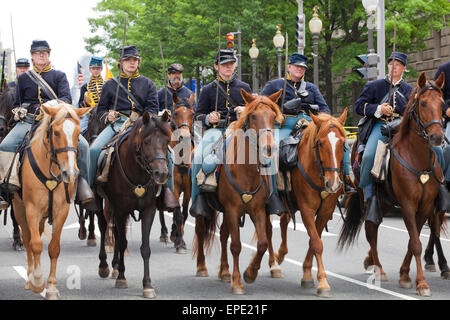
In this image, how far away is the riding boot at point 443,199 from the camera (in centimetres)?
1037

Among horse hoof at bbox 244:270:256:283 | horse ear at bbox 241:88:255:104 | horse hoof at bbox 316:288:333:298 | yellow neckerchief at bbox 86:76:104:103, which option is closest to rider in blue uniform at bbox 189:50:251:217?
horse ear at bbox 241:88:255:104

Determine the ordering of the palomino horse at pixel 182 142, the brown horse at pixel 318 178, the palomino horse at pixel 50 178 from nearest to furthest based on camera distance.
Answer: the palomino horse at pixel 50 178 → the brown horse at pixel 318 178 → the palomino horse at pixel 182 142

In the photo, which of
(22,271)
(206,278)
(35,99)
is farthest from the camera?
(22,271)

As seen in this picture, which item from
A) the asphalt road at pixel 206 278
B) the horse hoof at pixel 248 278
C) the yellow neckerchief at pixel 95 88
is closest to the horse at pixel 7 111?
the asphalt road at pixel 206 278

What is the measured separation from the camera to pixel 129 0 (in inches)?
2584

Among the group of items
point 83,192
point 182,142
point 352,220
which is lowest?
point 352,220

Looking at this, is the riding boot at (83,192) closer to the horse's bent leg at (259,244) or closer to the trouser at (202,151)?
the trouser at (202,151)

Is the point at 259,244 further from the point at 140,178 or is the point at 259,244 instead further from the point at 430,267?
the point at 430,267

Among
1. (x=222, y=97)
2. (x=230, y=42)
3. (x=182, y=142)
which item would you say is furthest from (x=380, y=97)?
(x=230, y=42)

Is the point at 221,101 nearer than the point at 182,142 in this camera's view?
Yes

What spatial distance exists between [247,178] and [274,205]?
51 cm

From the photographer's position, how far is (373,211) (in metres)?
10.6

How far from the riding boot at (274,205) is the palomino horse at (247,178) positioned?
118 mm

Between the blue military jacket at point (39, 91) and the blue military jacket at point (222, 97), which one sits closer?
the blue military jacket at point (39, 91)
